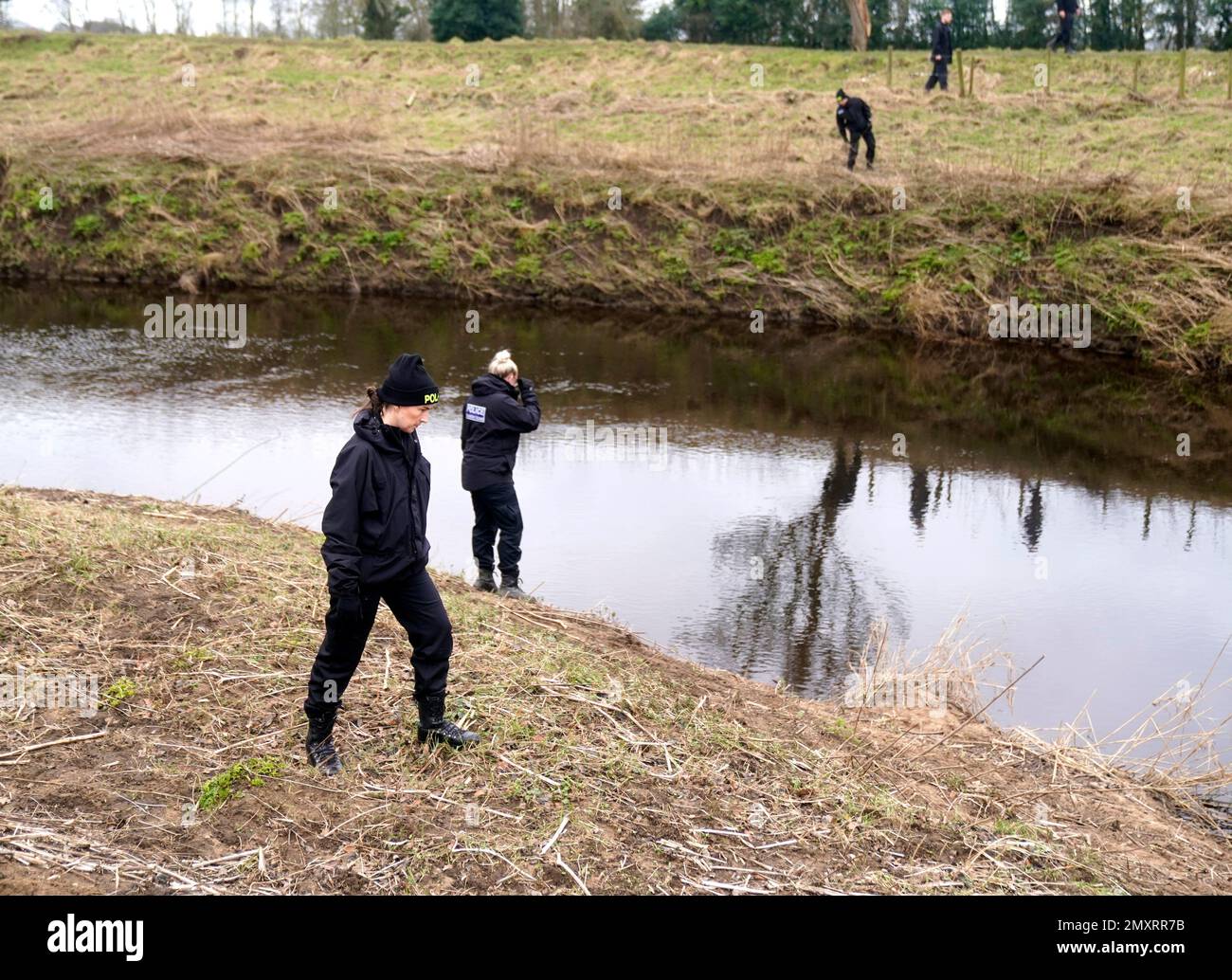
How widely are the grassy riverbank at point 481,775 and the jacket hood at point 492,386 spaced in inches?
81.3

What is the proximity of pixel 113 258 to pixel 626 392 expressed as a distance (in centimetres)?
1399

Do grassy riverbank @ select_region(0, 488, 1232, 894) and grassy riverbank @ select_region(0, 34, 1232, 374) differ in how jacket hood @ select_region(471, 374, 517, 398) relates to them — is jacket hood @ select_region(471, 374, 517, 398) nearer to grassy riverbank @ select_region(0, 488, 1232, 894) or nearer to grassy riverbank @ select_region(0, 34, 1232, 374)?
grassy riverbank @ select_region(0, 488, 1232, 894)

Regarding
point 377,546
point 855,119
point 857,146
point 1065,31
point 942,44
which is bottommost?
point 377,546

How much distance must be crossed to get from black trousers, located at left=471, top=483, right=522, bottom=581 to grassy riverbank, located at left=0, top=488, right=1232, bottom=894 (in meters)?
1.52

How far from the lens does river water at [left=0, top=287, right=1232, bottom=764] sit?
10.1 m

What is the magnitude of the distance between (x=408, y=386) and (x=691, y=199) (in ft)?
66.4

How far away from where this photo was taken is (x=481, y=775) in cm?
594

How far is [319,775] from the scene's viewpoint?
18.8ft

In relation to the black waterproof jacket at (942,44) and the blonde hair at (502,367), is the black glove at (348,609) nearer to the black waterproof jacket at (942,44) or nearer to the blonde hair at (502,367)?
the blonde hair at (502,367)
